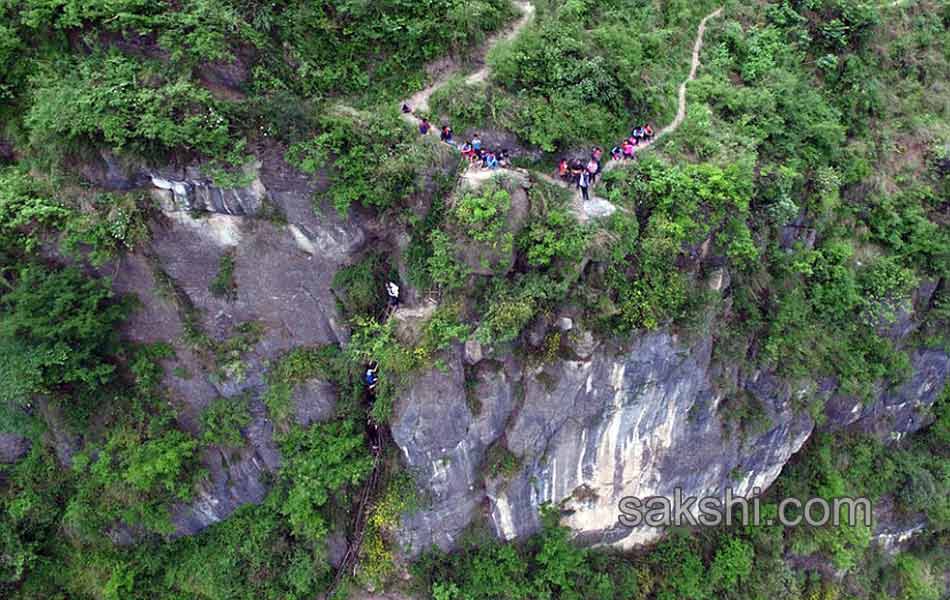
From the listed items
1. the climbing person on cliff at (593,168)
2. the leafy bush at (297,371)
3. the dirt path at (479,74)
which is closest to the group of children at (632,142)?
the climbing person on cliff at (593,168)

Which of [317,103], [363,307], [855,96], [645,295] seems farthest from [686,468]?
[317,103]

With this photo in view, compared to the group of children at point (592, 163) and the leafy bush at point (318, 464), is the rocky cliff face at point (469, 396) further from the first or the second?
the group of children at point (592, 163)

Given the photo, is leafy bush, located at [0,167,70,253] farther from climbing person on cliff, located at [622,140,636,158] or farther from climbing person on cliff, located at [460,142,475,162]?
climbing person on cliff, located at [622,140,636,158]

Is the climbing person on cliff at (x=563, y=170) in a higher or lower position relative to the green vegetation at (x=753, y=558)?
higher

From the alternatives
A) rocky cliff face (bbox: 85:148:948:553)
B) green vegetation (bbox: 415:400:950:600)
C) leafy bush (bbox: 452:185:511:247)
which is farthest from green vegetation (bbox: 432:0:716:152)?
green vegetation (bbox: 415:400:950:600)

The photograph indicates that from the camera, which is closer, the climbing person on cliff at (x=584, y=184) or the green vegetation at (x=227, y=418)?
the climbing person on cliff at (x=584, y=184)

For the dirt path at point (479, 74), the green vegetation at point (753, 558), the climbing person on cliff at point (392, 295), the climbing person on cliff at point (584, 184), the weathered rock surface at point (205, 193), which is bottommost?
the green vegetation at point (753, 558)

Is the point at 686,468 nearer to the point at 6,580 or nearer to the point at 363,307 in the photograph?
the point at 363,307
